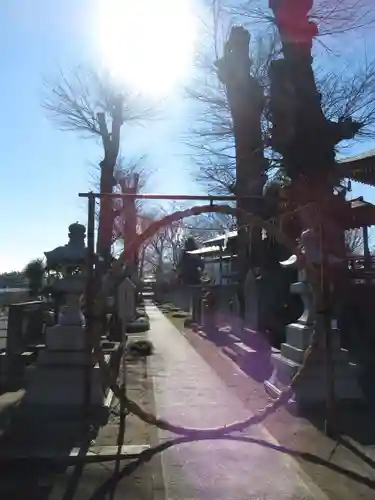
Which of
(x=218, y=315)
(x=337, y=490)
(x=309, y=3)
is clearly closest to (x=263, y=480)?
(x=337, y=490)

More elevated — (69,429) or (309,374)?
(309,374)

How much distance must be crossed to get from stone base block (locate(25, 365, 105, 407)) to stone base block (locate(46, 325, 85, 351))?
0.27m

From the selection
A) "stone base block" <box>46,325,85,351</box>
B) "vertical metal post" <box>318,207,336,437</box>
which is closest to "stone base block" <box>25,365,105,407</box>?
"stone base block" <box>46,325,85,351</box>

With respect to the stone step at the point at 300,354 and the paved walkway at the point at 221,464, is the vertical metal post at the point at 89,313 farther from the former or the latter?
the stone step at the point at 300,354

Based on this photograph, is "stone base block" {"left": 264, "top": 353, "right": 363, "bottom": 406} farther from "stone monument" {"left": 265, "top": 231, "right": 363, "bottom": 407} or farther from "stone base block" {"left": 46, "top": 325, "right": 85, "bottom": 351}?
Answer: "stone base block" {"left": 46, "top": 325, "right": 85, "bottom": 351}

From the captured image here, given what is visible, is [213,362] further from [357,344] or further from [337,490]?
[337,490]

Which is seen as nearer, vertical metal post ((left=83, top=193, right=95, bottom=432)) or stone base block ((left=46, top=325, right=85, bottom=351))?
vertical metal post ((left=83, top=193, right=95, bottom=432))

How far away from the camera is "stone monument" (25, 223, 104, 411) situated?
23.4ft

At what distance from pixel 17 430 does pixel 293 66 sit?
8273 millimetres

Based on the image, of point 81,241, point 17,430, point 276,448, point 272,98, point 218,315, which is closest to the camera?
point 276,448

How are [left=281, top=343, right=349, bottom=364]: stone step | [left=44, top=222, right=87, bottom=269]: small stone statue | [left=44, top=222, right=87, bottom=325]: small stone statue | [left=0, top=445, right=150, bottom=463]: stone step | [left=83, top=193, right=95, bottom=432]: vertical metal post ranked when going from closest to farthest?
[left=0, top=445, right=150, bottom=463]: stone step, [left=83, top=193, right=95, bottom=432]: vertical metal post, [left=281, top=343, right=349, bottom=364]: stone step, [left=44, top=222, right=87, bottom=325]: small stone statue, [left=44, top=222, right=87, bottom=269]: small stone statue

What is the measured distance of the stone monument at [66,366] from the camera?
7.12 meters

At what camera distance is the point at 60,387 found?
714cm

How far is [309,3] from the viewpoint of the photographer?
10.7 metres
